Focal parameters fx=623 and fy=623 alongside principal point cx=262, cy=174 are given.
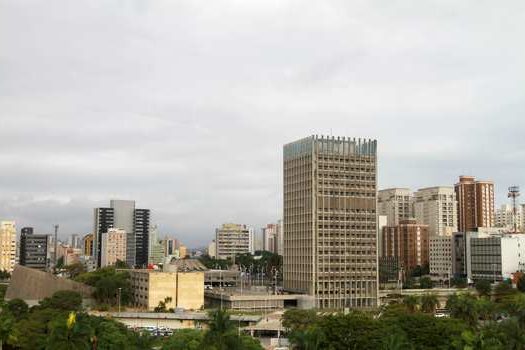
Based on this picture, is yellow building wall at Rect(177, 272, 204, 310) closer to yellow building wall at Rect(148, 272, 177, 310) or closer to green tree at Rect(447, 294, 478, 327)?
yellow building wall at Rect(148, 272, 177, 310)

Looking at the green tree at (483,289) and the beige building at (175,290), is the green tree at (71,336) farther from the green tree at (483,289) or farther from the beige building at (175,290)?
the green tree at (483,289)

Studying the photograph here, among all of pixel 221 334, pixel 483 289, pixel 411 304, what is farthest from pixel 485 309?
pixel 221 334

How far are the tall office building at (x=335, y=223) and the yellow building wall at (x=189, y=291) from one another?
A: 3374cm

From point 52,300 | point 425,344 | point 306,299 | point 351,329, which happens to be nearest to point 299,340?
point 351,329

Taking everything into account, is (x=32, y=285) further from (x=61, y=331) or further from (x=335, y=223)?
(x=61, y=331)

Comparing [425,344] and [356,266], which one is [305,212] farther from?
[425,344]

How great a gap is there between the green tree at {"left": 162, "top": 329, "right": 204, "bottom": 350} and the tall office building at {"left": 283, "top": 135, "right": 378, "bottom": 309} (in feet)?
268

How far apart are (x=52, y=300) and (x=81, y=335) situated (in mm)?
73020

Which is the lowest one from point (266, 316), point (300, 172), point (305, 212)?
point (266, 316)

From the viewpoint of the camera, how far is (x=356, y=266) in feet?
585

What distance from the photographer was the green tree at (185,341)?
86.6 metres

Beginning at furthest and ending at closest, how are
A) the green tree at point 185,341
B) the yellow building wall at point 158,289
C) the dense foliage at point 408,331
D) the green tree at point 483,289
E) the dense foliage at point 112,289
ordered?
the green tree at point 483,289 < the dense foliage at point 112,289 < the yellow building wall at point 158,289 < the green tree at point 185,341 < the dense foliage at point 408,331

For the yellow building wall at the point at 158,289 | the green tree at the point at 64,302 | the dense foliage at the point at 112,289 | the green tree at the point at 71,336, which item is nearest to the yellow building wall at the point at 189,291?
the yellow building wall at the point at 158,289

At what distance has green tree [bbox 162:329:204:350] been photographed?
86.6 metres
